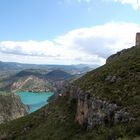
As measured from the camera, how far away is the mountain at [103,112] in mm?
38781

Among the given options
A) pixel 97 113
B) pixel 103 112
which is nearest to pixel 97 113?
pixel 97 113

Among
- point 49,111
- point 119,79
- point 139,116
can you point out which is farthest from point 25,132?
point 139,116

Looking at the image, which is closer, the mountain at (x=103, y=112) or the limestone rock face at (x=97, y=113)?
the mountain at (x=103, y=112)

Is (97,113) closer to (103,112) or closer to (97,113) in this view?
(97,113)

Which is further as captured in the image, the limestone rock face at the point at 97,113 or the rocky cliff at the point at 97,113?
the limestone rock face at the point at 97,113

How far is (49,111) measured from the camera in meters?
78.1

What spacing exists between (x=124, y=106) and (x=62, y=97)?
41010mm

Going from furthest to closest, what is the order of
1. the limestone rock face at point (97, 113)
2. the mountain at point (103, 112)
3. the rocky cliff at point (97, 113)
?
the limestone rock face at point (97, 113)
the rocky cliff at point (97, 113)
the mountain at point (103, 112)

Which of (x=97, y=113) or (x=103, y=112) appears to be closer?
(x=103, y=112)

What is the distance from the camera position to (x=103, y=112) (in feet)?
152

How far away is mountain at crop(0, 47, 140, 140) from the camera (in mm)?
38781

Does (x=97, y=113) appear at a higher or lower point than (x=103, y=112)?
lower

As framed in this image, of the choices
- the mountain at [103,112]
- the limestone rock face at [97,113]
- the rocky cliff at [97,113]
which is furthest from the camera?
the limestone rock face at [97,113]

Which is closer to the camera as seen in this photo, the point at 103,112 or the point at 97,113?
the point at 103,112
